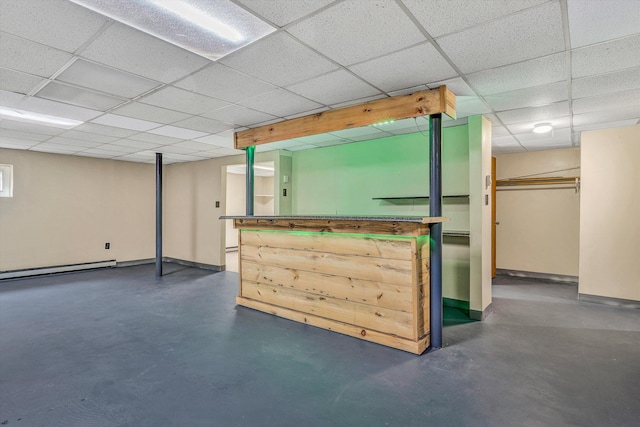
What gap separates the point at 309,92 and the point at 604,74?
8.34ft

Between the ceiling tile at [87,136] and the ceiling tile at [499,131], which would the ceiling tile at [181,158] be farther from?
the ceiling tile at [499,131]

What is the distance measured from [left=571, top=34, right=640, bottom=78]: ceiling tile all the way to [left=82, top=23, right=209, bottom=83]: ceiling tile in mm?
2827

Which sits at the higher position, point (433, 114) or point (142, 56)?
point (142, 56)

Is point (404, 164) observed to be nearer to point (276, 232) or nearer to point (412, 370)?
point (276, 232)

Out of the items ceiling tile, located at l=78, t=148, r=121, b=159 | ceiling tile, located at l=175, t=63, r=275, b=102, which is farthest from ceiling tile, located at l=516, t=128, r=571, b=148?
ceiling tile, located at l=78, t=148, r=121, b=159

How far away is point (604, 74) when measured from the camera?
267 centimetres

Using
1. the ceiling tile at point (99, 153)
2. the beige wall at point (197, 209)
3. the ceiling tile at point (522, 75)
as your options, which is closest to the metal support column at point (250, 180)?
the beige wall at point (197, 209)

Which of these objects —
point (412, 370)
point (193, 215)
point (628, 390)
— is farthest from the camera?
point (193, 215)

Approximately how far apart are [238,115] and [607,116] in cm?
454

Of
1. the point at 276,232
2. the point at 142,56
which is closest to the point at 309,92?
the point at 142,56

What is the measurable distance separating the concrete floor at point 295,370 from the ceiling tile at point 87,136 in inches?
99.0

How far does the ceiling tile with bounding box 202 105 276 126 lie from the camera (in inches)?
145

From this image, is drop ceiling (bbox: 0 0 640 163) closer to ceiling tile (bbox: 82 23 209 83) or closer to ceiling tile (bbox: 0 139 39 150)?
ceiling tile (bbox: 82 23 209 83)

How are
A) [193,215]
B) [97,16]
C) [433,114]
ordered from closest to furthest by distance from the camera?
[97,16] → [433,114] → [193,215]
